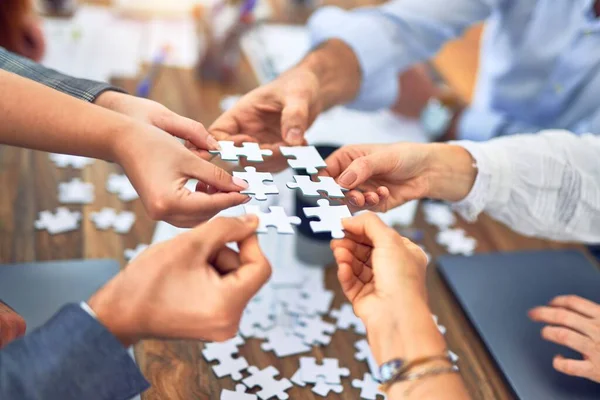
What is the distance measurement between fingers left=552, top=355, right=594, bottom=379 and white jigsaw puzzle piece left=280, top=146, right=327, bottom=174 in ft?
2.02

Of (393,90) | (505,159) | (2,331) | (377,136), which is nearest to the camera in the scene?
(2,331)

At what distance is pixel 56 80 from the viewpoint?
1.26 metres

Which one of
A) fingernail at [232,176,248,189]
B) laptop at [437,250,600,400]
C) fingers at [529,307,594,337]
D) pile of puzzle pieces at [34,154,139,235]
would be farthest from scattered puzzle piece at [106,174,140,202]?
fingers at [529,307,594,337]

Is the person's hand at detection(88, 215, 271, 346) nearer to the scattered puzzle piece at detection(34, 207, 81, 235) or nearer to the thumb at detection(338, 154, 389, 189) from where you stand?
the thumb at detection(338, 154, 389, 189)

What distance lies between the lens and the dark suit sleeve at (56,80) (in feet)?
4.06

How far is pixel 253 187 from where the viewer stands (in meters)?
1.09

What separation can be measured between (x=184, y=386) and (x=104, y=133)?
499 mm

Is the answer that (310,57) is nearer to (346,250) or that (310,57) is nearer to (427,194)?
(427,194)

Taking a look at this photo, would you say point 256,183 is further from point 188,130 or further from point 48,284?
point 48,284

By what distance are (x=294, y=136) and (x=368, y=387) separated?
21.3 inches

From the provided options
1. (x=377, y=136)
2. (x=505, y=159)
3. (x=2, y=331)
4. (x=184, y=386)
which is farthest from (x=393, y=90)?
(x=2, y=331)

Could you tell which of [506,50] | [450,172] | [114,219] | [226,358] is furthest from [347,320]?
[506,50]

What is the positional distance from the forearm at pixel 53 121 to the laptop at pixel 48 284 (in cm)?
33

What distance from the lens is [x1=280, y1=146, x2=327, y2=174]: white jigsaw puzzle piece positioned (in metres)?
1.20
